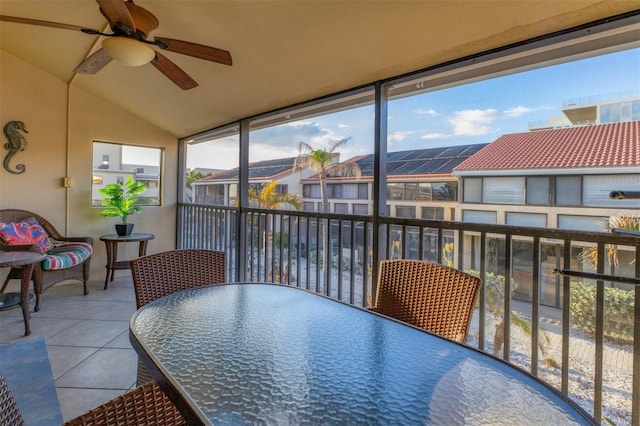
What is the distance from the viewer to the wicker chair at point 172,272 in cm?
164

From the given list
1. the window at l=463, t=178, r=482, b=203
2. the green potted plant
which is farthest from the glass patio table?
the green potted plant

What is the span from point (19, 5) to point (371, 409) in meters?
3.91

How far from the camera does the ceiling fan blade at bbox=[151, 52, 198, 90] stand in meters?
2.24

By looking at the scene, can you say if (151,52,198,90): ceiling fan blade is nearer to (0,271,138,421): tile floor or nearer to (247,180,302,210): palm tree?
(247,180,302,210): palm tree

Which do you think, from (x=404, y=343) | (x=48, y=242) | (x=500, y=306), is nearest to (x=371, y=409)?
(x=404, y=343)

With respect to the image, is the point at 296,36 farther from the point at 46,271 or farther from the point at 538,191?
the point at 46,271

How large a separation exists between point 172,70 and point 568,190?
104 inches

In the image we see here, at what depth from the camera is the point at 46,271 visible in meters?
3.46

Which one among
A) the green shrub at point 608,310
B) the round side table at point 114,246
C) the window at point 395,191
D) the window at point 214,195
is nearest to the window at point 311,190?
the window at point 395,191

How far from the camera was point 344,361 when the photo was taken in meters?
1.00

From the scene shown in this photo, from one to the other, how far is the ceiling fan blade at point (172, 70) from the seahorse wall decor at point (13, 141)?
2859mm

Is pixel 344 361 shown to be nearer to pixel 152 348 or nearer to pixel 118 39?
pixel 152 348

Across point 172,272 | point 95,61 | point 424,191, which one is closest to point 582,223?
point 424,191

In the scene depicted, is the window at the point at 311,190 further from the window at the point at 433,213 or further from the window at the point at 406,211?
the window at the point at 433,213
